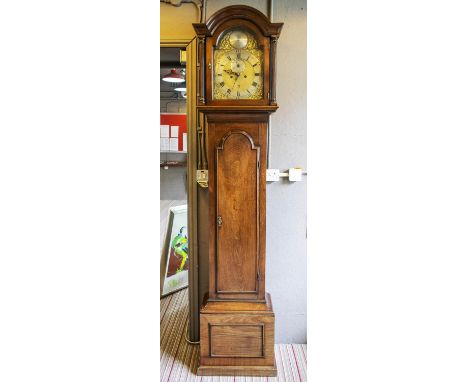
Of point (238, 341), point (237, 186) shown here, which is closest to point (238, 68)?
point (237, 186)

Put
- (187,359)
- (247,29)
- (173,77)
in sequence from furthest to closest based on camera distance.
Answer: (173,77) → (187,359) → (247,29)

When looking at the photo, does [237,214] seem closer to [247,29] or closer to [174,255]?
[247,29]

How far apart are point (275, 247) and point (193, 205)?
1.80 feet

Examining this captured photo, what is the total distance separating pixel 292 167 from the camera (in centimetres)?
220

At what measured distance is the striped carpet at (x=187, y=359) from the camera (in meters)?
1.93

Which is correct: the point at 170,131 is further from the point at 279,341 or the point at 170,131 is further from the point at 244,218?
the point at 279,341

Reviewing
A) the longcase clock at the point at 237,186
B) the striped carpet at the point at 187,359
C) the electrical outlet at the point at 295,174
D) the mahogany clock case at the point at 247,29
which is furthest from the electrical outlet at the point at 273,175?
the striped carpet at the point at 187,359

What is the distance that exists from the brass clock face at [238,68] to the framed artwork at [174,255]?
152 centimetres

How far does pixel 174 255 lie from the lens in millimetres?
3180

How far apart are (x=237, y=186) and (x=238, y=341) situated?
0.80 metres

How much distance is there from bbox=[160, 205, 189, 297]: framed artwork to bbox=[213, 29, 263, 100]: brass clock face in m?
1.52
